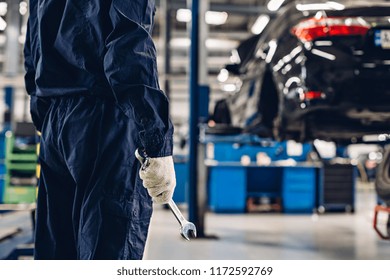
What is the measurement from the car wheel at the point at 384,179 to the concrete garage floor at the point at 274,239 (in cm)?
58

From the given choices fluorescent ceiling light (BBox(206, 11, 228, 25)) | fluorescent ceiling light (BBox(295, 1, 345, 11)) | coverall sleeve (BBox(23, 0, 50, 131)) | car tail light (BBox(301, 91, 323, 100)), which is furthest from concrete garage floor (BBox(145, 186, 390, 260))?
fluorescent ceiling light (BBox(206, 11, 228, 25))

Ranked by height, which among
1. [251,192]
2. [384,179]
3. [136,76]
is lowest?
[251,192]

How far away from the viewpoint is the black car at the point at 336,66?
249 centimetres

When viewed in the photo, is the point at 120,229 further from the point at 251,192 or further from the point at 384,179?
the point at 251,192

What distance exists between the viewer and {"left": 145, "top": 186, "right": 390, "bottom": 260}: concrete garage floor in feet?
10.2

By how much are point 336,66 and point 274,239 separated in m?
1.82

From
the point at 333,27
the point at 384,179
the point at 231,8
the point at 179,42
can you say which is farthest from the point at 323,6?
the point at 179,42

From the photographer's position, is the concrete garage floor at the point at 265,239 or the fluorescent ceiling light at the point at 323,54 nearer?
the fluorescent ceiling light at the point at 323,54

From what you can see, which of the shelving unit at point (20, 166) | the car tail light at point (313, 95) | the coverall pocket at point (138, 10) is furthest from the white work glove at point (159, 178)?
the shelving unit at point (20, 166)

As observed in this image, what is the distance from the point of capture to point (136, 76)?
1064 mm

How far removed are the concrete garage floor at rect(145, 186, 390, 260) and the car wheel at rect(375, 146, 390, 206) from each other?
0.58m

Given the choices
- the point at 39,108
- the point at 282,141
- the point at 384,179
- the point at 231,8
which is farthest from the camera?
the point at 231,8

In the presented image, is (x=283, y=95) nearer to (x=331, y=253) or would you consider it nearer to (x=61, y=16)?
(x=331, y=253)

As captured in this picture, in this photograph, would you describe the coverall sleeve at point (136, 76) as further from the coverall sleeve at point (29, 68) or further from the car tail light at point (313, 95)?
the car tail light at point (313, 95)
